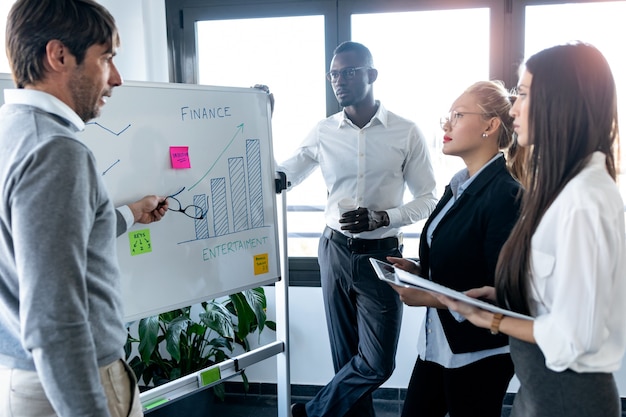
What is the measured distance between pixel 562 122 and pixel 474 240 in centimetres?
47

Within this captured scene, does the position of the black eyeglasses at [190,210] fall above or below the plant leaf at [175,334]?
above

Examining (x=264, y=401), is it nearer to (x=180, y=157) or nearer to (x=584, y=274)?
(x=180, y=157)

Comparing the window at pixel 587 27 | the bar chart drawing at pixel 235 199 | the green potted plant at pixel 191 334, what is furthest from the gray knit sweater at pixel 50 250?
the window at pixel 587 27

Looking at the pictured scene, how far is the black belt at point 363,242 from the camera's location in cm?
218

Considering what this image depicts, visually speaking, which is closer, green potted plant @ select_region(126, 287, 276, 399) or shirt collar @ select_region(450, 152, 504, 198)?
shirt collar @ select_region(450, 152, 504, 198)

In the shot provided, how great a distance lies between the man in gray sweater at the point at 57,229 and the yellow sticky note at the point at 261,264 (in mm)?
867

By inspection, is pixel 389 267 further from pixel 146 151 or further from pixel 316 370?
pixel 316 370

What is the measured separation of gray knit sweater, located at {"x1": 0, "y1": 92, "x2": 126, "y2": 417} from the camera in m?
0.85

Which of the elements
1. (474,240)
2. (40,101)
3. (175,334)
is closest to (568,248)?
(474,240)

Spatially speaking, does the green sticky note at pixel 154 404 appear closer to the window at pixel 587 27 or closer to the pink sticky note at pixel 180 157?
the pink sticky note at pixel 180 157

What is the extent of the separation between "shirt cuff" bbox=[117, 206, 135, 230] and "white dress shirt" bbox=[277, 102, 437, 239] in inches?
34.5

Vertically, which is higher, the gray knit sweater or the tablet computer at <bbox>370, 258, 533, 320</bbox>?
the gray knit sweater

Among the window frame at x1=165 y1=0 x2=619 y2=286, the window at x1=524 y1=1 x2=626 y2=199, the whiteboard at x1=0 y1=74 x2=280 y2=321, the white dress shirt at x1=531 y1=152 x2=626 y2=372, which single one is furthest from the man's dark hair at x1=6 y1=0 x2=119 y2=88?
the window at x1=524 y1=1 x2=626 y2=199

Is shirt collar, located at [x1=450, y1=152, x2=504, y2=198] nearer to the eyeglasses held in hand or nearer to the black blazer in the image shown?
the black blazer
